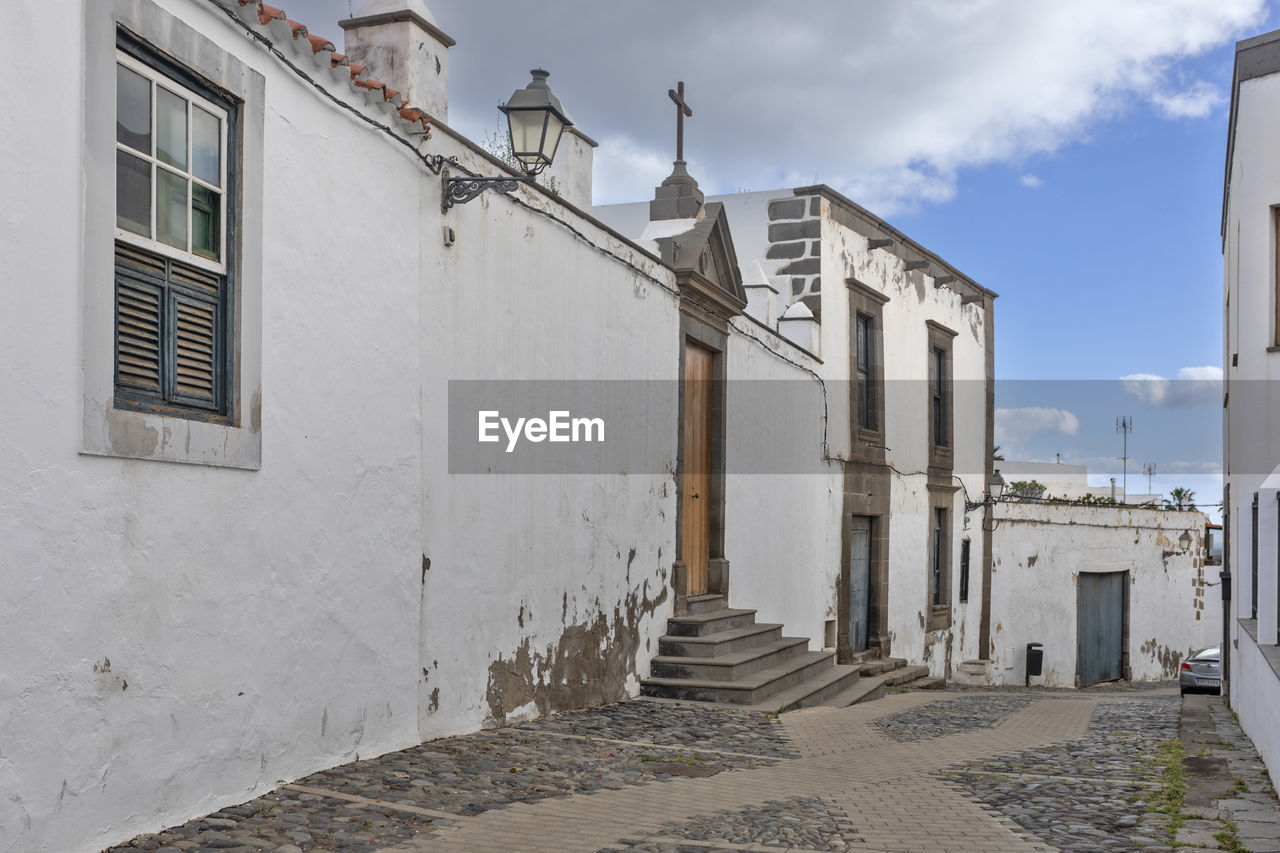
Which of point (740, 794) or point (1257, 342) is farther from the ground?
point (1257, 342)

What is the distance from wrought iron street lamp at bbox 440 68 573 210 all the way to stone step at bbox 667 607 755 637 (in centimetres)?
462

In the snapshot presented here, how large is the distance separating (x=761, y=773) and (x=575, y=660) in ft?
6.66

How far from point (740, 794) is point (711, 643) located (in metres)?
3.83

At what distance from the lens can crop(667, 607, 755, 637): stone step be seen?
10.3 m

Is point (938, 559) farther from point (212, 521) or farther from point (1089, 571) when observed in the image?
point (212, 521)

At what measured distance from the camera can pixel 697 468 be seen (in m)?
11.4

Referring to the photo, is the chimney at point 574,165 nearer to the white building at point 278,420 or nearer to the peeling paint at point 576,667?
the white building at point 278,420

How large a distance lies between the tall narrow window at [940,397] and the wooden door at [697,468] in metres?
7.88

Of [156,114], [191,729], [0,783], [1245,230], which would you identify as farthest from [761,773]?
[1245,230]

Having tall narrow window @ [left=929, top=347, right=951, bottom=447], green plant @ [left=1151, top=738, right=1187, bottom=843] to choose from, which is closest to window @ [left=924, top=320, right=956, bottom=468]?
tall narrow window @ [left=929, top=347, right=951, bottom=447]

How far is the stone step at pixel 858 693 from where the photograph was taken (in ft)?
35.6

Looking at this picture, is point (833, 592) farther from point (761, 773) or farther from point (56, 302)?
point (56, 302)

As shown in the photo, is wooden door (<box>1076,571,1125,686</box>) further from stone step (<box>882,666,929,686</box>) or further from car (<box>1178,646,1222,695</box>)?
stone step (<box>882,666,929,686</box>)

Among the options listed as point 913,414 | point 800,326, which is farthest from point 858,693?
point 913,414
